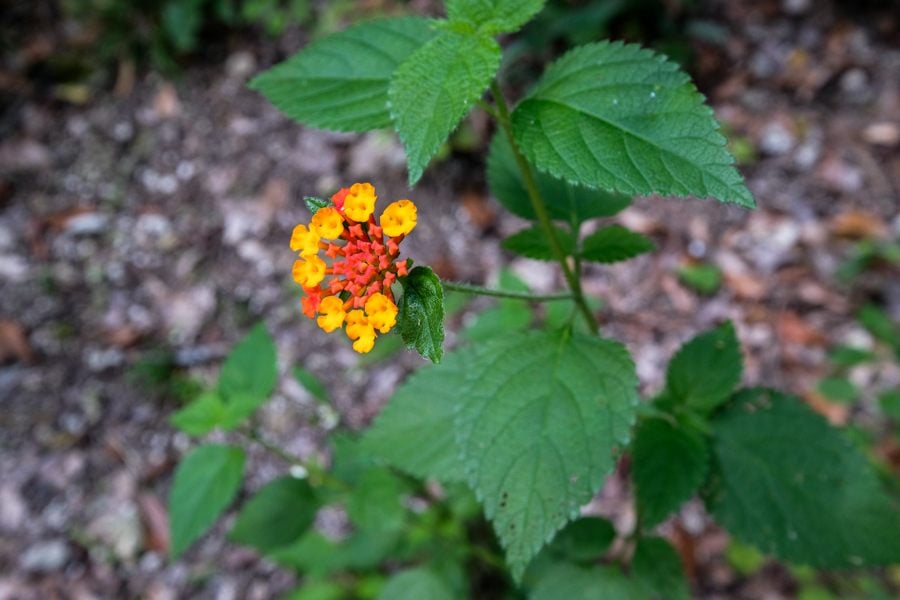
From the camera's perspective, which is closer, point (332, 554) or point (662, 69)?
point (662, 69)

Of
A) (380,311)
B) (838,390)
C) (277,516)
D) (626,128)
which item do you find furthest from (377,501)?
(838,390)

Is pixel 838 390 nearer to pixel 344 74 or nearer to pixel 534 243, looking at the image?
pixel 534 243

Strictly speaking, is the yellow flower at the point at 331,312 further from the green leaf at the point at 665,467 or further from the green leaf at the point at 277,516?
the green leaf at the point at 277,516

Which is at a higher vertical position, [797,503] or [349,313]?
[349,313]

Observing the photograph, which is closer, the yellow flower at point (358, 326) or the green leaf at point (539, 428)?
the yellow flower at point (358, 326)

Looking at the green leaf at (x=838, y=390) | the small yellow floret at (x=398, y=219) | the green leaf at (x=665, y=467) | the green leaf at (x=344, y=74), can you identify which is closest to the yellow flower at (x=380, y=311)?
the small yellow floret at (x=398, y=219)

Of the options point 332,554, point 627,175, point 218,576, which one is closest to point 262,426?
point 218,576

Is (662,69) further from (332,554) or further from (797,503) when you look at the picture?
(332,554)
